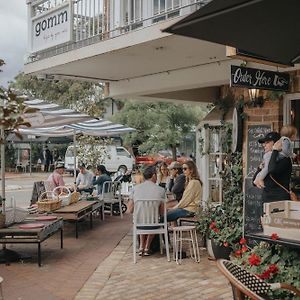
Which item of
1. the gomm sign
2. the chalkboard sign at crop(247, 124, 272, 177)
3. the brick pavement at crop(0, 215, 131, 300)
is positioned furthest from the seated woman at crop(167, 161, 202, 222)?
the gomm sign

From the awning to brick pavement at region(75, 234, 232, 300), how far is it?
2722 mm

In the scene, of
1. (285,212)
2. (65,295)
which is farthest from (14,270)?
(285,212)

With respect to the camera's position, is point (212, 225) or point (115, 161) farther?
point (115, 161)

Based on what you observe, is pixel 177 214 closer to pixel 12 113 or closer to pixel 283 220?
pixel 283 220

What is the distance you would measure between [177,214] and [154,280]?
165 cm

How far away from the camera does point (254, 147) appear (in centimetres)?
712

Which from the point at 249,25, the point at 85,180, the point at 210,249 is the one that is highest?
the point at 249,25

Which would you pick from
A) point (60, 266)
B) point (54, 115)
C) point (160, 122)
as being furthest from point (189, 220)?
point (160, 122)

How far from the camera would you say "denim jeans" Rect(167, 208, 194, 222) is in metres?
7.32

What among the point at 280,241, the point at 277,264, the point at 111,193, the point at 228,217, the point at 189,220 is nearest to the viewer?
the point at 280,241

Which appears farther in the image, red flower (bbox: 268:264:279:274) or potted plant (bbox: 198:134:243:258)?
potted plant (bbox: 198:134:243:258)

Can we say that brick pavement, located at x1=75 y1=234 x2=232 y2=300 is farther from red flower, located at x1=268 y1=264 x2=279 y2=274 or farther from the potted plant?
red flower, located at x1=268 y1=264 x2=279 y2=274

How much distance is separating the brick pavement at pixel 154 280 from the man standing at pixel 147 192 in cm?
20

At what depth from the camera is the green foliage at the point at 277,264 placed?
12.4ft
